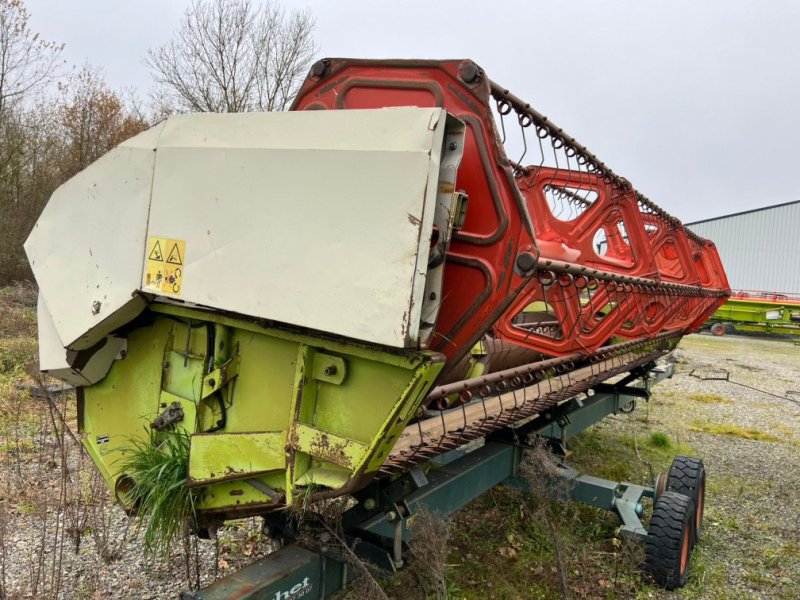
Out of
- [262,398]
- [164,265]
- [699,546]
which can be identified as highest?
[164,265]

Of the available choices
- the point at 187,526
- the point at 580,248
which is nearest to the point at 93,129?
the point at 580,248

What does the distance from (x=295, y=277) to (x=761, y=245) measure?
3666 cm

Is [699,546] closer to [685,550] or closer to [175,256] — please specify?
[685,550]

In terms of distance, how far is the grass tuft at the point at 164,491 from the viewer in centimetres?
209

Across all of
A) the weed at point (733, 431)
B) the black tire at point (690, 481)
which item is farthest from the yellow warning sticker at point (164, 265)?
the weed at point (733, 431)

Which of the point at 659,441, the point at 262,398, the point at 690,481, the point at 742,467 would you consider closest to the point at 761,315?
the point at 659,441

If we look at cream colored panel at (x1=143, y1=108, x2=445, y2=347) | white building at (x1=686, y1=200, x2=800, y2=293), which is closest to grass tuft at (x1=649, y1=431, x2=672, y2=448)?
cream colored panel at (x1=143, y1=108, x2=445, y2=347)

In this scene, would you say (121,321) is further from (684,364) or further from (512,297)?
(684,364)

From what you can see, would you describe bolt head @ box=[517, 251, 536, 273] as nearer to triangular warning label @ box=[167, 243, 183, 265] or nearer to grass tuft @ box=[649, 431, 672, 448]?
triangular warning label @ box=[167, 243, 183, 265]

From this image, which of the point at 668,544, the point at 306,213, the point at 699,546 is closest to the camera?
the point at 306,213

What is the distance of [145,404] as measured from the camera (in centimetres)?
234

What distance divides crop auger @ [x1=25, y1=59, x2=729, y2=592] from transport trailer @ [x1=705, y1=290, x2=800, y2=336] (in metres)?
22.0

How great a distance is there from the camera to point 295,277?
1782mm

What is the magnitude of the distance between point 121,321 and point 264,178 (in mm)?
847
